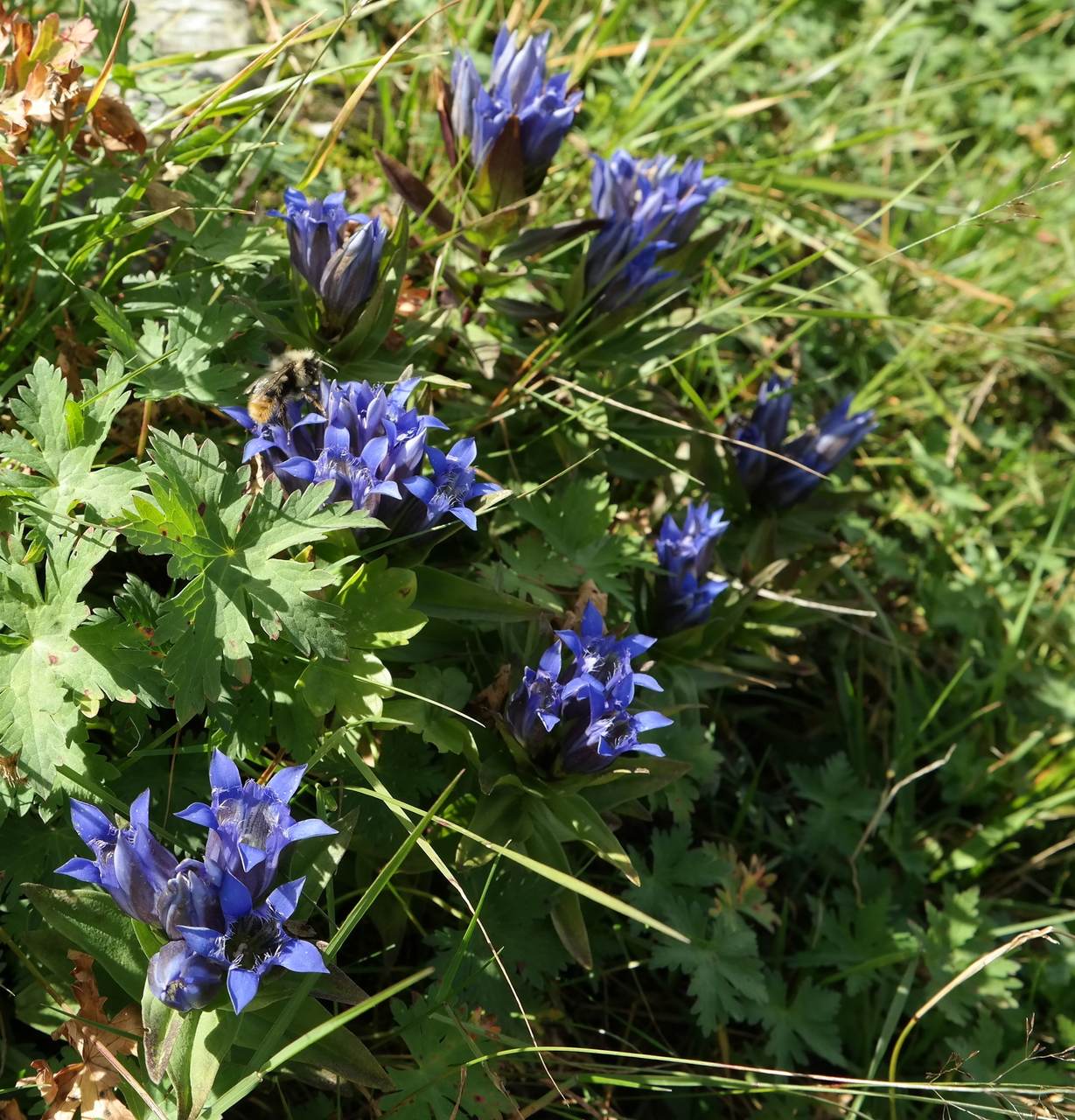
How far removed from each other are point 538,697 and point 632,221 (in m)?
1.02

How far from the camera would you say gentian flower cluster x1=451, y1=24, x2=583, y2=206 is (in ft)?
6.43

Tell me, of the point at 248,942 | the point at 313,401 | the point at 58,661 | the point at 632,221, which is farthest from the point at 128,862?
the point at 632,221

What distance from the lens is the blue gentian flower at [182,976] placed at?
1165mm

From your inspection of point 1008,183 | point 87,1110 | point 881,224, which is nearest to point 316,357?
point 87,1110

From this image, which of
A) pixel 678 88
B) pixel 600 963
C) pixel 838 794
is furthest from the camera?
pixel 678 88

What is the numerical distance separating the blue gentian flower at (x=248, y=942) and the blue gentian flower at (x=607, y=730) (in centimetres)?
49

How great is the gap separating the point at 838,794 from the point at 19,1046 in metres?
1.60

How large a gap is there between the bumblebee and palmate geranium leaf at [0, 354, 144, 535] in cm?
18

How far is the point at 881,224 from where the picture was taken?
3.15 m

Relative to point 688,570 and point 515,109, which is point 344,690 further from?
point 515,109

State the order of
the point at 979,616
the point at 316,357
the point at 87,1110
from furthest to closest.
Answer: the point at 979,616, the point at 316,357, the point at 87,1110

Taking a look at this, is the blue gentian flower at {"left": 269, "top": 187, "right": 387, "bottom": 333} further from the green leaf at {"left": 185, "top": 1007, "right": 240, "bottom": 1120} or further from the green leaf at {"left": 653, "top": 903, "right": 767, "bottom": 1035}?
the green leaf at {"left": 653, "top": 903, "right": 767, "bottom": 1035}

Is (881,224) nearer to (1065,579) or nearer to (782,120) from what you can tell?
(782,120)

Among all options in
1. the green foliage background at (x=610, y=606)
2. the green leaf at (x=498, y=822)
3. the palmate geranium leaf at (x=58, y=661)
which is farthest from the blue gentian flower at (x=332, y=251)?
the green leaf at (x=498, y=822)
